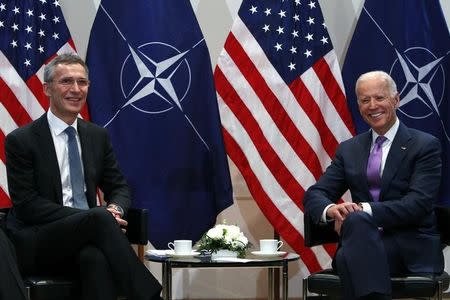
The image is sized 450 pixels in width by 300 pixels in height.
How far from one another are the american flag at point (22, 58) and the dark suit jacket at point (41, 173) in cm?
79

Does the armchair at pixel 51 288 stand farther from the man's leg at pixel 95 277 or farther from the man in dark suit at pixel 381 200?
the man in dark suit at pixel 381 200

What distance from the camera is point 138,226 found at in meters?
4.38

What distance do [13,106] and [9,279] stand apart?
194 cm

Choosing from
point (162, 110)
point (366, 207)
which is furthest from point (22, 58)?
point (366, 207)

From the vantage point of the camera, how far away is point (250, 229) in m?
6.01

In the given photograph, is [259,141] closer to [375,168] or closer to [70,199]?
[375,168]

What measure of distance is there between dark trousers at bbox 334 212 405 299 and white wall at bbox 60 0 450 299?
1.97m

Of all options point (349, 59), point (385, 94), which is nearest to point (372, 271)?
point (385, 94)

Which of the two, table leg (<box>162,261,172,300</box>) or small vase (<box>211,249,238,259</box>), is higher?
small vase (<box>211,249,238,259</box>)

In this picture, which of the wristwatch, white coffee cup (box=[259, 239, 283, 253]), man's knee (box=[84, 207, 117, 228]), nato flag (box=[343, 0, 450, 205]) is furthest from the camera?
nato flag (box=[343, 0, 450, 205])

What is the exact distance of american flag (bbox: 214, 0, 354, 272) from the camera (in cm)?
537

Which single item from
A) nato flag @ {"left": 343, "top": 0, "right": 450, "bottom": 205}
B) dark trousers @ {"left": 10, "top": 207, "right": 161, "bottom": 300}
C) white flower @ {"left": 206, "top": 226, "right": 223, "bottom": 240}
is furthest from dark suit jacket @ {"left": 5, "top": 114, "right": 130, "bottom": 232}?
nato flag @ {"left": 343, "top": 0, "right": 450, "bottom": 205}

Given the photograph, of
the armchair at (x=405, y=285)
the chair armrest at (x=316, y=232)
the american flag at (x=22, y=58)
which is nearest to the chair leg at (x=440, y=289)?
the armchair at (x=405, y=285)

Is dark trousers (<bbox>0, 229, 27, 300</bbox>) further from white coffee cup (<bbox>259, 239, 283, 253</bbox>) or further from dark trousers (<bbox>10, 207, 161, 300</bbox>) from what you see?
white coffee cup (<bbox>259, 239, 283, 253</bbox>)
